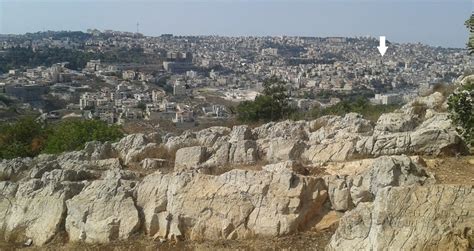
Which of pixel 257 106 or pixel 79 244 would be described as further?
pixel 257 106

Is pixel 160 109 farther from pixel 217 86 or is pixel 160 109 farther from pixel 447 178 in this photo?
pixel 447 178

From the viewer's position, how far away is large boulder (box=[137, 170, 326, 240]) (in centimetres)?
921

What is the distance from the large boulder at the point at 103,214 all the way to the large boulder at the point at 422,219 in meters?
4.60

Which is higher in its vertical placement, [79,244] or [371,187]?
[371,187]

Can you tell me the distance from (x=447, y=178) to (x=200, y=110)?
6828cm

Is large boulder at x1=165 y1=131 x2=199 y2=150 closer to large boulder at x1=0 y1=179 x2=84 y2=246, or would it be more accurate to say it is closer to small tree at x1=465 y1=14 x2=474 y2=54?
large boulder at x1=0 y1=179 x2=84 y2=246

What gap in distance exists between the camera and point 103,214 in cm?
1013

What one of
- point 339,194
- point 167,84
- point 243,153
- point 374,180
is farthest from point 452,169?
point 167,84

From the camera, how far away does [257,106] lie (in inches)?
1187

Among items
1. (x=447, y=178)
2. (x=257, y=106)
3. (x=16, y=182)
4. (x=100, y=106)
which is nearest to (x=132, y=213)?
(x=16, y=182)

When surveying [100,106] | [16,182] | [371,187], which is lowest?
[100,106]

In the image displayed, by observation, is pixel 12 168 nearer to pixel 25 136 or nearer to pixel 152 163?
pixel 152 163

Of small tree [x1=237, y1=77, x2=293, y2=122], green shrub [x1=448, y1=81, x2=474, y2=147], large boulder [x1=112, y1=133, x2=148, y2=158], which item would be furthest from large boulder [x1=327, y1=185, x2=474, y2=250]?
small tree [x1=237, y1=77, x2=293, y2=122]

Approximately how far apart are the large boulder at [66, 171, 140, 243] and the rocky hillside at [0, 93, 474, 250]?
2 centimetres
